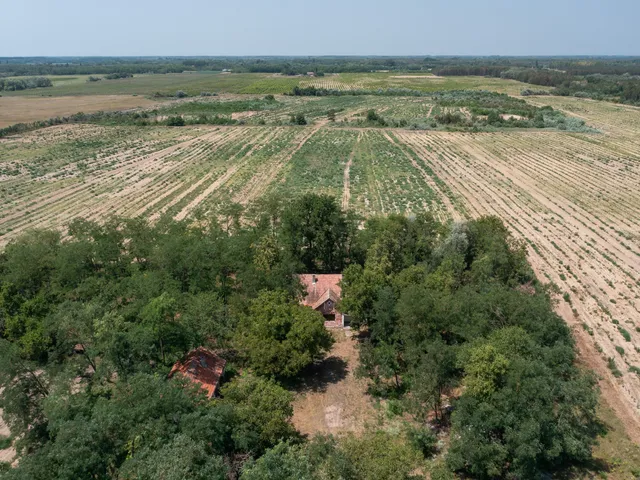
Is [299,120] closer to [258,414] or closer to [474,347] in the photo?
[474,347]

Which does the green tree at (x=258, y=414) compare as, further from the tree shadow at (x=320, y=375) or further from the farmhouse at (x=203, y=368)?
the tree shadow at (x=320, y=375)

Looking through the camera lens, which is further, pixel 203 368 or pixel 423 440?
pixel 203 368

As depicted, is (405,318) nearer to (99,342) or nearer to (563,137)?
(99,342)

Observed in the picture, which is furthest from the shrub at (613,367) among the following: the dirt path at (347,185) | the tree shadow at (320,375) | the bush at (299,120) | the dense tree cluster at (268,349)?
the bush at (299,120)

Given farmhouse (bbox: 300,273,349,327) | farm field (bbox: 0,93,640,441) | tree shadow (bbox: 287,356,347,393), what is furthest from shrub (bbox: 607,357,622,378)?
farmhouse (bbox: 300,273,349,327)

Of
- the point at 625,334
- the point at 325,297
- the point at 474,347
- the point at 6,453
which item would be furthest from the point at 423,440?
the point at 6,453

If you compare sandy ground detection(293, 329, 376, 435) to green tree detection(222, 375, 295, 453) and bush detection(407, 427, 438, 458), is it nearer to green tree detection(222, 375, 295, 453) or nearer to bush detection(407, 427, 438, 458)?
green tree detection(222, 375, 295, 453)
